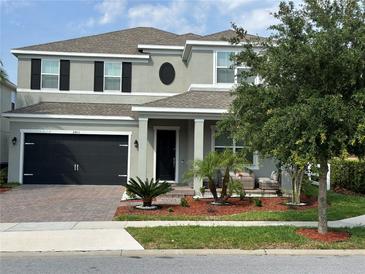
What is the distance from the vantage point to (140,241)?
32.5ft

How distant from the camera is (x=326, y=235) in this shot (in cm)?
1048

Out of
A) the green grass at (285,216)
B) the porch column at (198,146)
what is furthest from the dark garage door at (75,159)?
the green grass at (285,216)

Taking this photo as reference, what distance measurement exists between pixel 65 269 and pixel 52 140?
14928 mm

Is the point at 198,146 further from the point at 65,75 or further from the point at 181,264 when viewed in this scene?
the point at 181,264

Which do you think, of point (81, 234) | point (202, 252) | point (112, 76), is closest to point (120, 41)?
point (112, 76)

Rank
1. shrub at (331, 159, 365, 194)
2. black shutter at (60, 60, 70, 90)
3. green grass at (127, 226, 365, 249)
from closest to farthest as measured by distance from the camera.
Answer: green grass at (127, 226, 365, 249) → shrub at (331, 159, 365, 194) → black shutter at (60, 60, 70, 90)

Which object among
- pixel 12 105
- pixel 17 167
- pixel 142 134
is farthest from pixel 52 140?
pixel 12 105

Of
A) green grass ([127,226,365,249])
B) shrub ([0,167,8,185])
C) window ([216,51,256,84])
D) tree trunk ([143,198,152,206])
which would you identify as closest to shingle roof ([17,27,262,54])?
window ([216,51,256,84])

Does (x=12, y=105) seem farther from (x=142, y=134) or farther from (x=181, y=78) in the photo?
(x=142, y=134)

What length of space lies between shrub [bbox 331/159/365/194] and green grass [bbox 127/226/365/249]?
8852 millimetres

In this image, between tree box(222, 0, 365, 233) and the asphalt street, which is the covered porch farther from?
the asphalt street

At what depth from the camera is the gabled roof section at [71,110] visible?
21.5 meters

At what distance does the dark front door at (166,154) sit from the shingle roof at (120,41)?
490cm

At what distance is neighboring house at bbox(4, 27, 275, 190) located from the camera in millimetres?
19906
